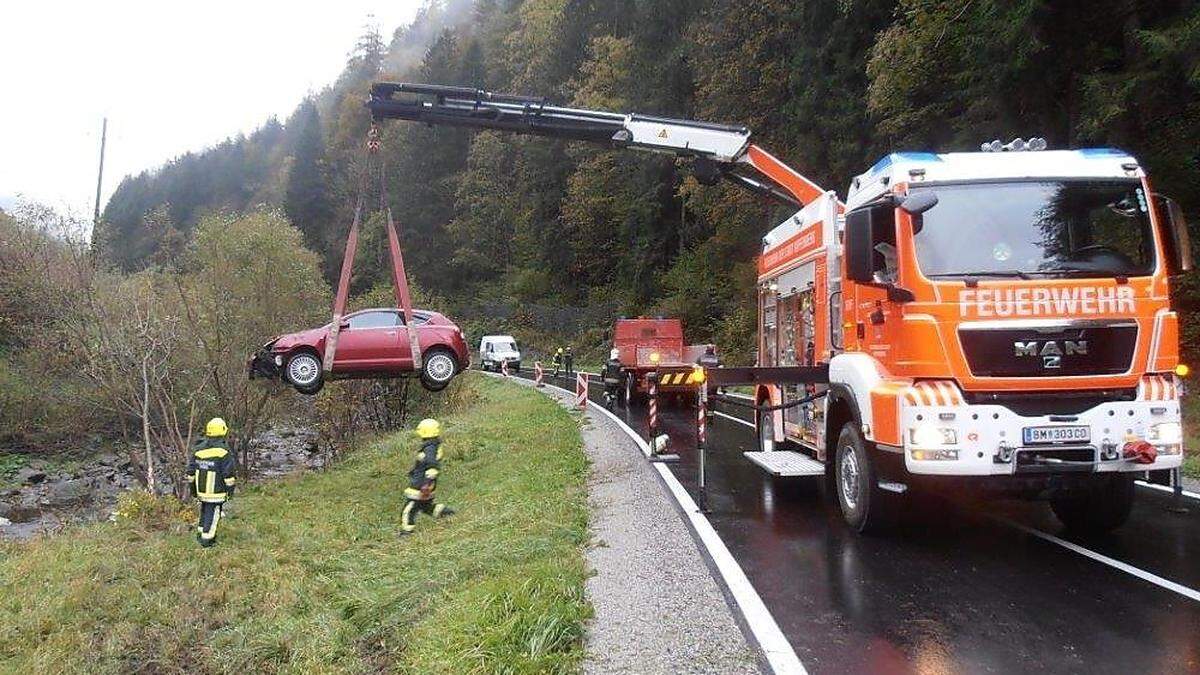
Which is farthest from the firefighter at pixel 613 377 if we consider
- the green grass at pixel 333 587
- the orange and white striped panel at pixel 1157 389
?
the orange and white striped panel at pixel 1157 389

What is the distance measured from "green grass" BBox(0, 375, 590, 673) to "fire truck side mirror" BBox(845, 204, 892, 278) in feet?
10.3

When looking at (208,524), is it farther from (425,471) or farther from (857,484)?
A: (857,484)

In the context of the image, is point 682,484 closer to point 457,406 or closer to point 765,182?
point 765,182

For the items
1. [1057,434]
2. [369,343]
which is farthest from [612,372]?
[1057,434]

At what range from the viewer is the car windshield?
6.12 m

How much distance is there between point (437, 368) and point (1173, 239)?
1061 centimetres

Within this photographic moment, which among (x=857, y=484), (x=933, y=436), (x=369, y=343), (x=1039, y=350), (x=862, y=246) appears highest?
(x=862, y=246)

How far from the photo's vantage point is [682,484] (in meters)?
9.89

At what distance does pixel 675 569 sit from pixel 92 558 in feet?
28.8

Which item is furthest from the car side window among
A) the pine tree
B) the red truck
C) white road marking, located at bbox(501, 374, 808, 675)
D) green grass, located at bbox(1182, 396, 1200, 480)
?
the pine tree

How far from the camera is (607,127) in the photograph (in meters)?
12.7

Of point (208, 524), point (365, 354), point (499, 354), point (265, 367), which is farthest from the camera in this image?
point (499, 354)

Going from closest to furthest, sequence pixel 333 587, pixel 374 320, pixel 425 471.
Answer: pixel 333 587
pixel 425 471
pixel 374 320

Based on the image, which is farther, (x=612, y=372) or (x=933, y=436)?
(x=612, y=372)
